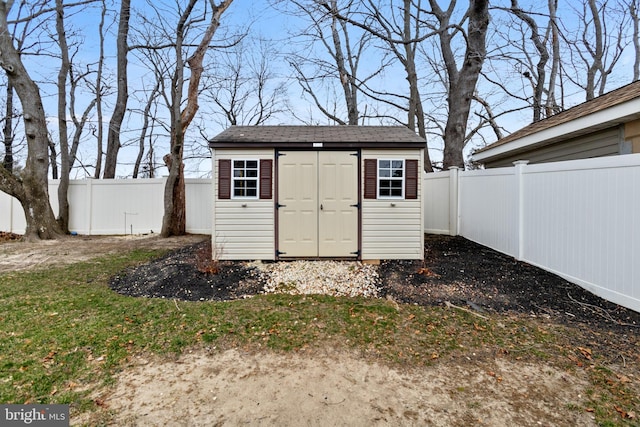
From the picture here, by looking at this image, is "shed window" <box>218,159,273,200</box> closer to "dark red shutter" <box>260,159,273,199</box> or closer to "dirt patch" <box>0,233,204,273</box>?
"dark red shutter" <box>260,159,273,199</box>

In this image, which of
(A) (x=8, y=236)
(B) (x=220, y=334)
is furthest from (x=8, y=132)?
(B) (x=220, y=334)

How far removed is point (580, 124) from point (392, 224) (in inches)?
136

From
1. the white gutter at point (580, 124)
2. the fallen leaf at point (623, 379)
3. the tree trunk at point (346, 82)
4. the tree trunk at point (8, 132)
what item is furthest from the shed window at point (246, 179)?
the tree trunk at point (8, 132)

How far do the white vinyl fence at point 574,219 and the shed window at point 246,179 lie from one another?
4.59m

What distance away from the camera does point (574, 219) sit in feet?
13.8

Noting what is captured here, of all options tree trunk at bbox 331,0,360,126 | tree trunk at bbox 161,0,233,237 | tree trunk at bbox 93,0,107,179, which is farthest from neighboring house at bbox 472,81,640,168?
tree trunk at bbox 93,0,107,179

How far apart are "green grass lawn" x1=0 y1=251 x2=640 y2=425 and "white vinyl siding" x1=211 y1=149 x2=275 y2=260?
179 cm

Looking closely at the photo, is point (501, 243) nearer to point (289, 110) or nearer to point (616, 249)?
point (616, 249)

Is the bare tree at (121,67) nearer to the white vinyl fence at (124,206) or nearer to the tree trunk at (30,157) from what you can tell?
the white vinyl fence at (124,206)

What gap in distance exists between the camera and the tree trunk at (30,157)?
335 inches

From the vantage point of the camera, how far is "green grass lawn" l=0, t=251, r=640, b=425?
242 cm

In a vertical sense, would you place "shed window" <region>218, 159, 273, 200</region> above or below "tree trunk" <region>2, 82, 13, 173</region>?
below

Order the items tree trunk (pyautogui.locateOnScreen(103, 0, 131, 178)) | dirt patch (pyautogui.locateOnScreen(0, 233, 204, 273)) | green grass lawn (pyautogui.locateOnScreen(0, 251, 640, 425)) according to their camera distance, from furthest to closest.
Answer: tree trunk (pyautogui.locateOnScreen(103, 0, 131, 178)) < dirt patch (pyautogui.locateOnScreen(0, 233, 204, 273)) < green grass lawn (pyautogui.locateOnScreen(0, 251, 640, 425))

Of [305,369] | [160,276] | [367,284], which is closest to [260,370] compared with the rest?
[305,369]
